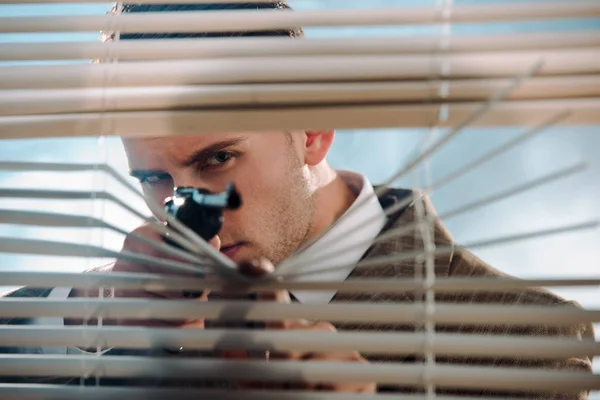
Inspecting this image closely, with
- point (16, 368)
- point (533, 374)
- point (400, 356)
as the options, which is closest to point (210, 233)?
point (16, 368)

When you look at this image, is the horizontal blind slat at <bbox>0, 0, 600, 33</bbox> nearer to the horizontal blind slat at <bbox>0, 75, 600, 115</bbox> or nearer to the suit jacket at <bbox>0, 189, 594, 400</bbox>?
the horizontal blind slat at <bbox>0, 75, 600, 115</bbox>

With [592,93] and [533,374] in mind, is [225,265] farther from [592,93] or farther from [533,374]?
[592,93]

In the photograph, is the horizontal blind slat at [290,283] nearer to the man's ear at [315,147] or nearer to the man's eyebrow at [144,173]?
the man's eyebrow at [144,173]

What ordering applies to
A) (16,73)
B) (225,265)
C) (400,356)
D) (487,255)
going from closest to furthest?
(225,265) < (16,73) < (400,356) < (487,255)

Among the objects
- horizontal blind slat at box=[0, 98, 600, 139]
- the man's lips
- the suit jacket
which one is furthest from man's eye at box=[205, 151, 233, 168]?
horizontal blind slat at box=[0, 98, 600, 139]

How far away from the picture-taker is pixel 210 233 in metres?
0.74

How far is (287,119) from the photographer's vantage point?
2.35ft

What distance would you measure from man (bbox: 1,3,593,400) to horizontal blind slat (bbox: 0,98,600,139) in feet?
1.13

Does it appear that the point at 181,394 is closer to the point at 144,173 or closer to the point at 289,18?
the point at 289,18

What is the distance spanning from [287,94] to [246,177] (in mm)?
880

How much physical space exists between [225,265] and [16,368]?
28 cm

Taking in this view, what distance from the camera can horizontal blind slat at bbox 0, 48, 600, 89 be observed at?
69 cm

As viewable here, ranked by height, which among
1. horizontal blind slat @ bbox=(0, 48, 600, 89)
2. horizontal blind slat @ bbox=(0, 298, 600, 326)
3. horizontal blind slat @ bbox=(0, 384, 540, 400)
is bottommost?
horizontal blind slat @ bbox=(0, 384, 540, 400)

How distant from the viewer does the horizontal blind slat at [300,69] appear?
27.3 inches
